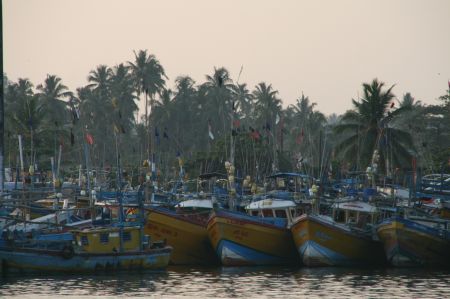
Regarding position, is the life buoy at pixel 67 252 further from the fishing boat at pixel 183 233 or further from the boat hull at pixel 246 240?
the boat hull at pixel 246 240

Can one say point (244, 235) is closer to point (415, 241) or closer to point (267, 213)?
point (267, 213)

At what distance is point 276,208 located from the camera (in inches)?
2099

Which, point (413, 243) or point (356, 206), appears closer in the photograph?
point (413, 243)

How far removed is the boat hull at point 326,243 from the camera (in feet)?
165

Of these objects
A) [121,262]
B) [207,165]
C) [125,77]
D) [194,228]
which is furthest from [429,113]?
[121,262]

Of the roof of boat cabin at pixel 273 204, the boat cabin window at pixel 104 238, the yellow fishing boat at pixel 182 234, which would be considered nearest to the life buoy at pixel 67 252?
the boat cabin window at pixel 104 238

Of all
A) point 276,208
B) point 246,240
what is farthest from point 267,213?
point 246,240

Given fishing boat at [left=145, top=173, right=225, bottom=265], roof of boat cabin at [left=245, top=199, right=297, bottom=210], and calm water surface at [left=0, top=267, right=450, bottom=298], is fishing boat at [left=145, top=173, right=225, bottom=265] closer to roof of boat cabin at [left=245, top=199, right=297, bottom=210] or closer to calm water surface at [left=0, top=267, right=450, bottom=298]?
roof of boat cabin at [left=245, top=199, right=297, bottom=210]

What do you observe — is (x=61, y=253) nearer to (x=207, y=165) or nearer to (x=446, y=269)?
(x=446, y=269)

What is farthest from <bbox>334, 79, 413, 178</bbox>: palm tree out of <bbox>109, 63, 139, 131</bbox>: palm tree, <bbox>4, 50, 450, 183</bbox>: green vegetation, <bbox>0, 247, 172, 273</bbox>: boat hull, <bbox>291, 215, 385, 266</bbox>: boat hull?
<bbox>109, 63, 139, 131</bbox>: palm tree

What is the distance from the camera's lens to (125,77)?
466 feet

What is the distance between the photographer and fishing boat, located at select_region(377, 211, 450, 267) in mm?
49594

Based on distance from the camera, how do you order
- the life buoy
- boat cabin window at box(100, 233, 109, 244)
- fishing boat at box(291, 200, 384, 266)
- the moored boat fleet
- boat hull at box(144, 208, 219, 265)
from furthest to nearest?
1. boat hull at box(144, 208, 219, 265)
2. fishing boat at box(291, 200, 384, 266)
3. boat cabin window at box(100, 233, 109, 244)
4. the moored boat fleet
5. the life buoy

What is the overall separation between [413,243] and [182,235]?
1222cm
